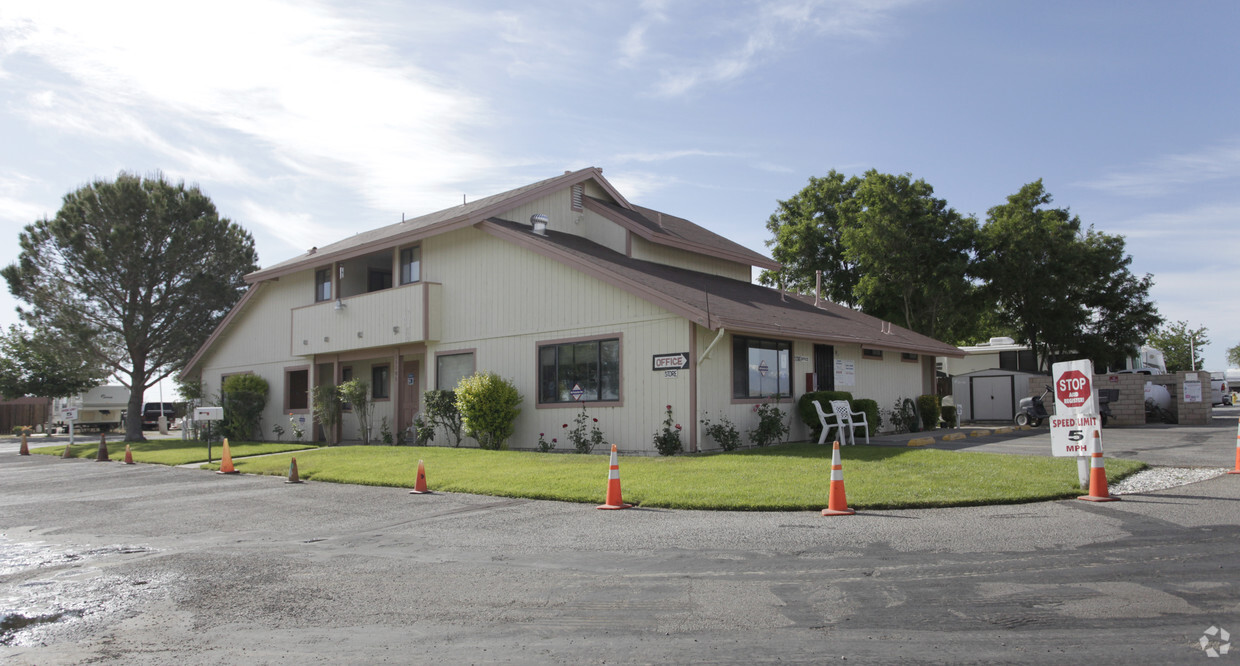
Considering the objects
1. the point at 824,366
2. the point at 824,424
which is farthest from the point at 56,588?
the point at 824,366

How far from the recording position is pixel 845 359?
20.8 metres

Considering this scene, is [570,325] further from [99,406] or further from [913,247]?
[99,406]

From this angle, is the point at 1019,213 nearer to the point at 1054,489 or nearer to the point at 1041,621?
the point at 1054,489

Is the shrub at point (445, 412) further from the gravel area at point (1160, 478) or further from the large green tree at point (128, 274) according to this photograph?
the large green tree at point (128, 274)

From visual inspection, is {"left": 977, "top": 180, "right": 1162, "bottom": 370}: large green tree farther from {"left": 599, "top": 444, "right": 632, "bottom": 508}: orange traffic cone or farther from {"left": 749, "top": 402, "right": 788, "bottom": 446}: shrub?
{"left": 599, "top": 444, "right": 632, "bottom": 508}: orange traffic cone

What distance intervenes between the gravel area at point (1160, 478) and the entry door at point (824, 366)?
7.91m

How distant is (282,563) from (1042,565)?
6.87 metres

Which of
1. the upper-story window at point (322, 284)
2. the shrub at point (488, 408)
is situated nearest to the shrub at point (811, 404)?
the shrub at point (488, 408)

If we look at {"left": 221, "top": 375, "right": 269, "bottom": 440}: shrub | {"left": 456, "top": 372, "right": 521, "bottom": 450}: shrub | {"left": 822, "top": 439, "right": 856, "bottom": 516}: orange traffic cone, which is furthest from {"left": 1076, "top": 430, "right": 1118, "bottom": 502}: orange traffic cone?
{"left": 221, "top": 375, "right": 269, "bottom": 440}: shrub

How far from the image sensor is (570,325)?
18469 millimetres

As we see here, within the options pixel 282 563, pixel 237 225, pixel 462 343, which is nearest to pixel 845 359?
pixel 462 343

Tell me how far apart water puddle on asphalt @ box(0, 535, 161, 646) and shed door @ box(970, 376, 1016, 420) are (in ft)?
93.9

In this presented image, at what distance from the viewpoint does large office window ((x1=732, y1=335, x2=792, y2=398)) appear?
17438 mm

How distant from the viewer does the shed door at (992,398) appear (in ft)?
99.5
